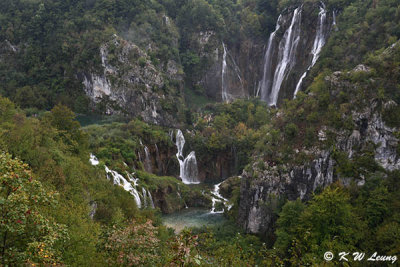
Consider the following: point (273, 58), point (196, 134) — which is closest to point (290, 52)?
point (273, 58)

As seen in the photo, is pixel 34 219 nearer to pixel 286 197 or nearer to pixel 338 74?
pixel 286 197

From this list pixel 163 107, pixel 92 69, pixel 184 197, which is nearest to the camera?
pixel 184 197

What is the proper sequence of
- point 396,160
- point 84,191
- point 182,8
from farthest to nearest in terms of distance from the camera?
point 182,8 < point 396,160 < point 84,191

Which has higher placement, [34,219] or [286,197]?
[34,219]

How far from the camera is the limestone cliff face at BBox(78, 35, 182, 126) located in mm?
51312

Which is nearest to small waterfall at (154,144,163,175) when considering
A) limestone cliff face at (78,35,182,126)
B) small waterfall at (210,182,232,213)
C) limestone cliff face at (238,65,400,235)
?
small waterfall at (210,182,232,213)

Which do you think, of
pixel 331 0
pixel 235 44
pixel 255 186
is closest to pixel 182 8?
pixel 235 44

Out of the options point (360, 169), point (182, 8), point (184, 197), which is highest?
point (182, 8)

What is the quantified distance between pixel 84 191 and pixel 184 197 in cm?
1921

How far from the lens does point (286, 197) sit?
2705 cm

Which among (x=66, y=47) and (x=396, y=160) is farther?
(x=66, y=47)

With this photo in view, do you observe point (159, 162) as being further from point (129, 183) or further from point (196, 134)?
point (129, 183)

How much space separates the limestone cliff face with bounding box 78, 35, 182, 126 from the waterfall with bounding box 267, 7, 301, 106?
641 inches

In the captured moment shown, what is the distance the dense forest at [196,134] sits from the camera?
11539 millimetres
